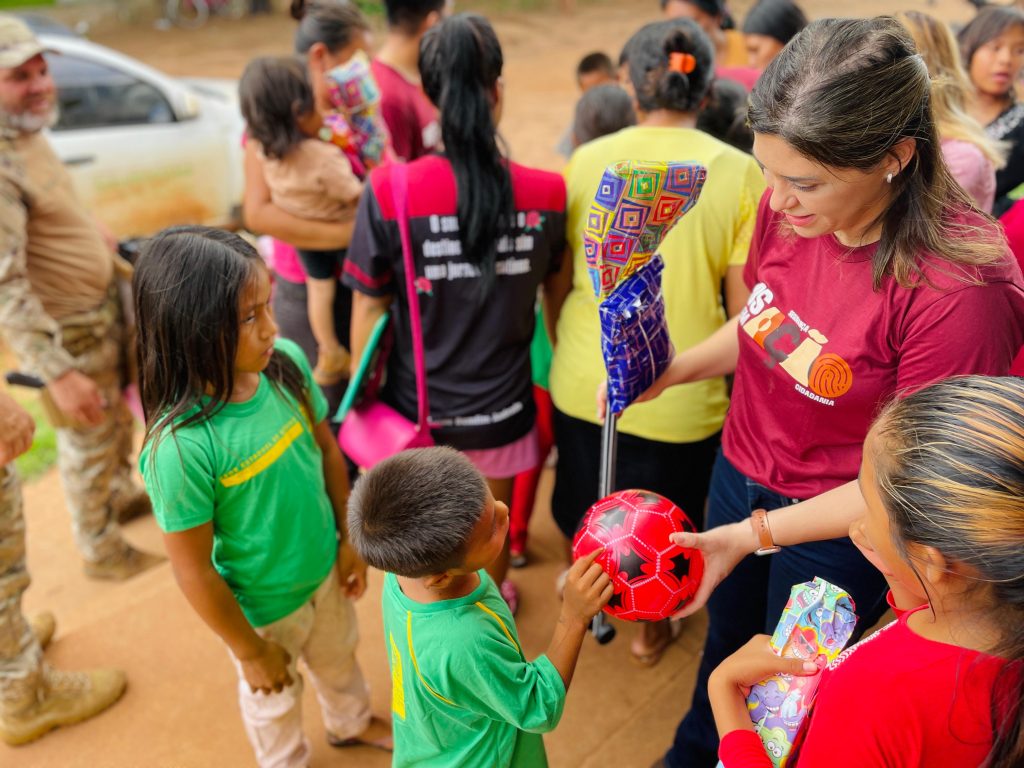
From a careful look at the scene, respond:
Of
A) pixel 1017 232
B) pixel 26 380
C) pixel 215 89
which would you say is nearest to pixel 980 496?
pixel 1017 232

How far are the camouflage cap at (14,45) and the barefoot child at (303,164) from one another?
0.78m

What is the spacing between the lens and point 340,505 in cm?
256

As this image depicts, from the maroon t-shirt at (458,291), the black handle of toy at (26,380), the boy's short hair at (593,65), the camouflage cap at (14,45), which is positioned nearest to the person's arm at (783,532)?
the maroon t-shirt at (458,291)

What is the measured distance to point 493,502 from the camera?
1732 millimetres

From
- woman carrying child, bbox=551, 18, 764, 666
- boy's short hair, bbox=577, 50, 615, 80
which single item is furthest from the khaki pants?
boy's short hair, bbox=577, 50, 615, 80

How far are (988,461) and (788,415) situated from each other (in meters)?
0.71

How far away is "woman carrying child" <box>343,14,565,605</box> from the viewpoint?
2406 millimetres

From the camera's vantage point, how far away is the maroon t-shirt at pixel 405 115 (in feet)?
11.7

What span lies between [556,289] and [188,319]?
1314 mm

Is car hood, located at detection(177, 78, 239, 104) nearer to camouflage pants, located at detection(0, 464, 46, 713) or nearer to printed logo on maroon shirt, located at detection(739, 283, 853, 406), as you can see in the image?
camouflage pants, located at detection(0, 464, 46, 713)

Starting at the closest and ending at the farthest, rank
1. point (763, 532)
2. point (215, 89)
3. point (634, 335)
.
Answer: point (763, 532) < point (634, 335) < point (215, 89)

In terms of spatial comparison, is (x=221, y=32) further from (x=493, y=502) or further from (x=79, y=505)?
(x=493, y=502)

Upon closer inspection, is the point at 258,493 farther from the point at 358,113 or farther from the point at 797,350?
the point at 358,113

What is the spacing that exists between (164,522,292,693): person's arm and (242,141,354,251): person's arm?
5.22 ft
